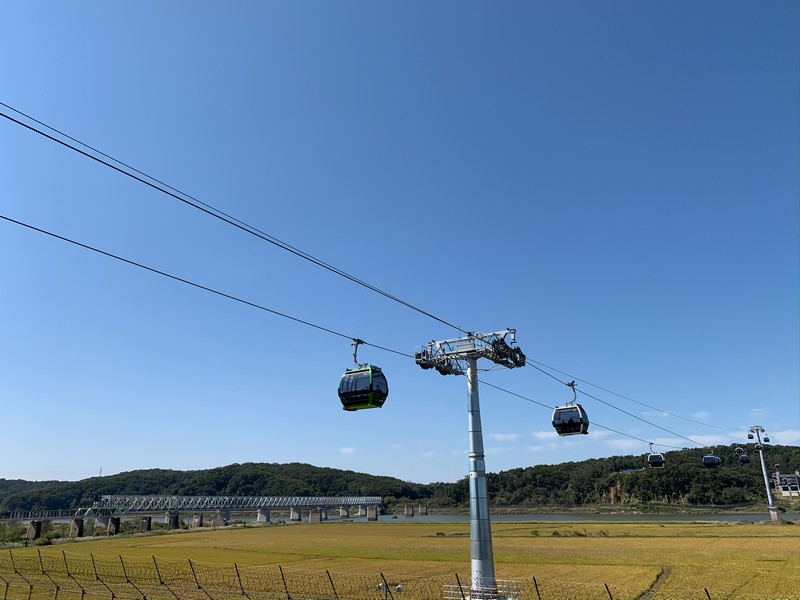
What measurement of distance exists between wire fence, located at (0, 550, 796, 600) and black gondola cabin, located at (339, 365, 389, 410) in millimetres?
10915

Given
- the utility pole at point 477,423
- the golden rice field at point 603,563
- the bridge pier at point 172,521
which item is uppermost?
the utility pole at point 477,423

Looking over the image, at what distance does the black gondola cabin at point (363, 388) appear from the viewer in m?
32.2

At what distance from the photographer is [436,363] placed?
35906 millimetres

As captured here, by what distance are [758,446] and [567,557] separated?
231 feet

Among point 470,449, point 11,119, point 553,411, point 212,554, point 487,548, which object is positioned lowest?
point 212,554

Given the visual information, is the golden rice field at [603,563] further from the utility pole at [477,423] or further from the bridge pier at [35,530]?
the bridge pier at [35,530]

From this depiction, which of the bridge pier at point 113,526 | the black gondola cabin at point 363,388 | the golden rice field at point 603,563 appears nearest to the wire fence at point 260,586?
the golden rice field at point 603,563

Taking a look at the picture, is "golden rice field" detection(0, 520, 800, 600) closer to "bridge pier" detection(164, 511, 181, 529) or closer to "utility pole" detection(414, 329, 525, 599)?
"utility pole" detection(414, 329, 525, 599)

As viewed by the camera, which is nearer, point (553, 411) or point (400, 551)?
point (553, 411)

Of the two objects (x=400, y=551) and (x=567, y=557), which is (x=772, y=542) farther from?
(x=400, y=551)

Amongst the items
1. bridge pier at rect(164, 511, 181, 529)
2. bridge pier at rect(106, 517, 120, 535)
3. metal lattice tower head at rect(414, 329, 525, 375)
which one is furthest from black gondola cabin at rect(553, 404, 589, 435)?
bridge pier at rect(164, 511, 181, 529)

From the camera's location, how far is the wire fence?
34281mm

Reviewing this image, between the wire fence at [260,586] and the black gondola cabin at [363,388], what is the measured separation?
35.8 ft

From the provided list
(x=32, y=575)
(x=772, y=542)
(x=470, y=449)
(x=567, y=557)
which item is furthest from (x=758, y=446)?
(x=32, y=575)
